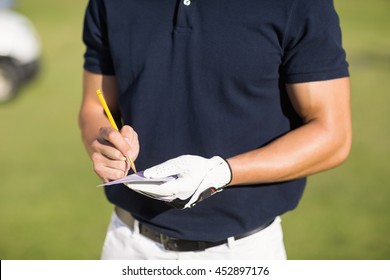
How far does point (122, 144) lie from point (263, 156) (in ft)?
1.67

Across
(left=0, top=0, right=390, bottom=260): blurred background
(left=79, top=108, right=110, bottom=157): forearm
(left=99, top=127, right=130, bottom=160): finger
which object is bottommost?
(left=0, top=0, right=390, bottom=260): blurred background

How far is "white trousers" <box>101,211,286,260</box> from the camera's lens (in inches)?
90.0

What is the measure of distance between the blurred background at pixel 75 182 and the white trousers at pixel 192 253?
217 centimetres

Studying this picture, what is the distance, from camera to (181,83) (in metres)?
2.13

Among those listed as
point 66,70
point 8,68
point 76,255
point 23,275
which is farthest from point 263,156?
point 66,70

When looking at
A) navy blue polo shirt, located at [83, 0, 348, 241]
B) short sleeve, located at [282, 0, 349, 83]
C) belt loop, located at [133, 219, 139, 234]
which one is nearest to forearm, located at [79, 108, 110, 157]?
navy blue polo shirt, located at [83, 0, 348, 241]

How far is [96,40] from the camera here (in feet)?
7.82

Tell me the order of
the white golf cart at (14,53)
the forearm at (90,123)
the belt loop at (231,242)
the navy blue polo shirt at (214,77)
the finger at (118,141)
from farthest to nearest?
the white golf cart at (14,53), the forearm at (90,123), the belt loop at (231,242), the navy blue polo shirt at (214,77), the finger at (118,141)

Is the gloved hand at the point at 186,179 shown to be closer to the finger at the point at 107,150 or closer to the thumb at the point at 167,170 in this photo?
the thumb at the point at 167,170

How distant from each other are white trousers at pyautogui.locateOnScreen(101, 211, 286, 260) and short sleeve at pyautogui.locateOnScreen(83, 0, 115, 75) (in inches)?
23.7

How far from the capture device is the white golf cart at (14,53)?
26.5 feet

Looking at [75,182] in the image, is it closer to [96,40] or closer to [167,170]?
[96,40]

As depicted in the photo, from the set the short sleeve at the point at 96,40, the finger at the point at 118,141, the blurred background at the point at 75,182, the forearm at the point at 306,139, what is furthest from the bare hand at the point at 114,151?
the blurred background at the point at 75,182

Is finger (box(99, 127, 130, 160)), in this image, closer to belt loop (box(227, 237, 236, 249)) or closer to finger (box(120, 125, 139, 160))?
finger (box(120, 125, 139, 160))
